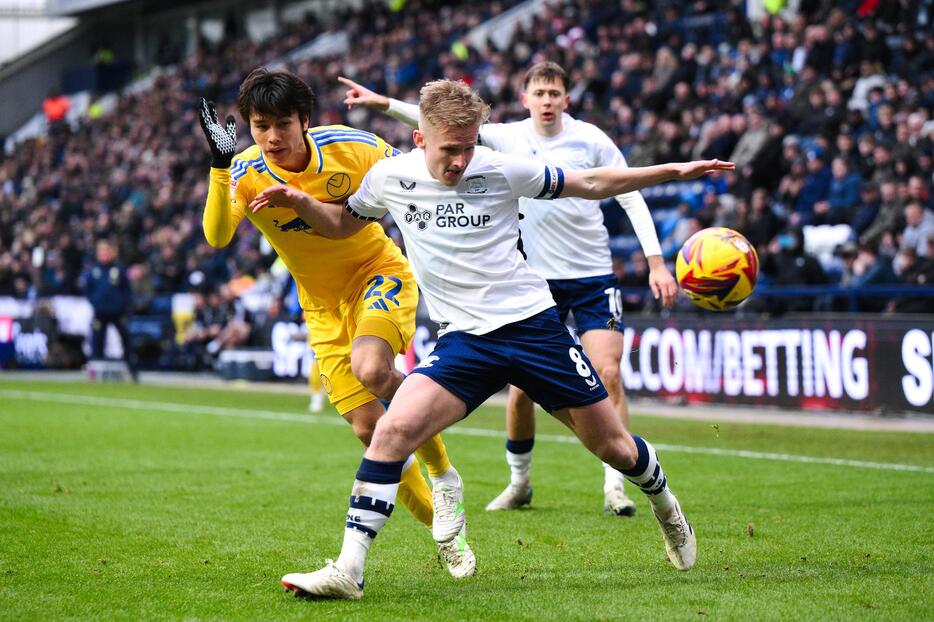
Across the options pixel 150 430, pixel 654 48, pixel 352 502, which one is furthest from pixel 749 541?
pixel 654 48

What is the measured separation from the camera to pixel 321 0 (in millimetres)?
41594

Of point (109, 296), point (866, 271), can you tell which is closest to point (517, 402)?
point (866, 271)

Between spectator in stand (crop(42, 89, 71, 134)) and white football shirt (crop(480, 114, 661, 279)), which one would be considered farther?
spectator in stand (crop(42, 89, 71, 134))

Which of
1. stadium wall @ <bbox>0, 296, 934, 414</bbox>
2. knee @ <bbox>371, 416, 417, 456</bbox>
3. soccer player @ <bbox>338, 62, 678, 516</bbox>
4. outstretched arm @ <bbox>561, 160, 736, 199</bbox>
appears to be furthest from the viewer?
stadium wall @ <bbox>0, 296, 934, 414</bbox>

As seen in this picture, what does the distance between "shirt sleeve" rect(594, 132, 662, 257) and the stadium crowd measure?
731cm

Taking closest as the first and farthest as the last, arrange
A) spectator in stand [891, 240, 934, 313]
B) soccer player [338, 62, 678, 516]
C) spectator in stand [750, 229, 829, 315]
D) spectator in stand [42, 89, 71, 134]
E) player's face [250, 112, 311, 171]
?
player's face [250, 112, 311, 171]
soccer player [338, 62, 678, 516]
spectator in stand [891, 240, 934, 313]
spectator in stand [750, 229, 829, 315]
spectator in stand [42, 89, 71, 134]

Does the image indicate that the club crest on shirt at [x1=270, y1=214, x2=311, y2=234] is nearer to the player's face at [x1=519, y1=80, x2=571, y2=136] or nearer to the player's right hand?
the player's right hand

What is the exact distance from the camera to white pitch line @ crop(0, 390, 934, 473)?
33.3 ft

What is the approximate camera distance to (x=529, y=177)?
17.9ft

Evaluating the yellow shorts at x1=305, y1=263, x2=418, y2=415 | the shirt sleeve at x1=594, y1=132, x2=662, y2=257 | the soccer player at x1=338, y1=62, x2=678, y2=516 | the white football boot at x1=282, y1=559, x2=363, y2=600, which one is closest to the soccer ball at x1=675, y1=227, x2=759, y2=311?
the shirt sleeve at x1=594, y1=132, x2=662, y2=257

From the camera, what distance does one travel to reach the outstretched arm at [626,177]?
Result: 17.6ft

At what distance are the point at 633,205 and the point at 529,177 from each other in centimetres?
265

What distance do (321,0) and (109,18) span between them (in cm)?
1268

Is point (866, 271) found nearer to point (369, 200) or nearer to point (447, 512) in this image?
point (447, 512)
